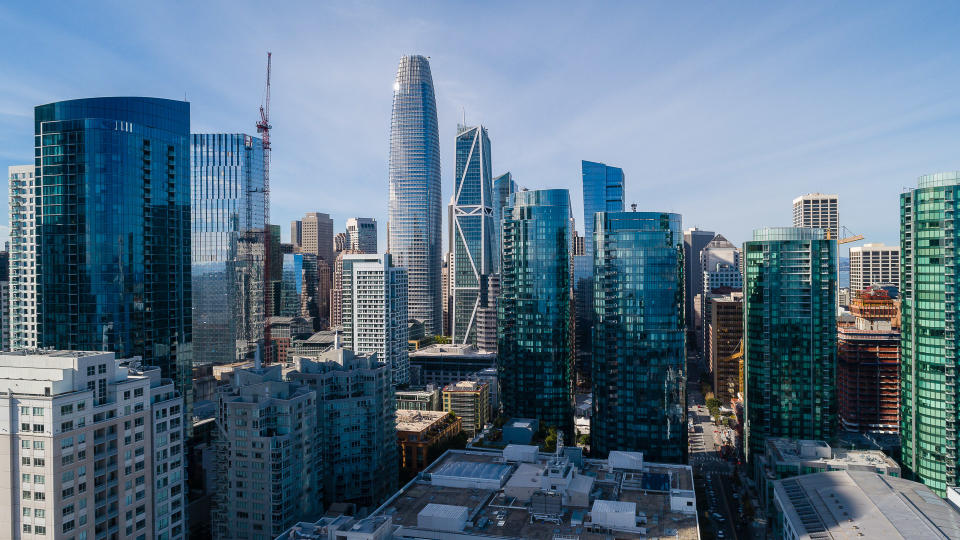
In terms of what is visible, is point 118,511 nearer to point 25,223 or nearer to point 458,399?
point 25,223

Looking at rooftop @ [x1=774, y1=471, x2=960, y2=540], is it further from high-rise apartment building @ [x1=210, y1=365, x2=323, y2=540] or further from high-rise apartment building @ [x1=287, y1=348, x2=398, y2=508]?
high-rise apartment building @ [x1=210, y1=365, x2=323, y2=540]

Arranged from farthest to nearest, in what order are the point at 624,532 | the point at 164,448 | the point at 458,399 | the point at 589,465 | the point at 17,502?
the point at 458,399
the point at 589,465
the point at 624,532
the point at 164,448
the point at 17,502

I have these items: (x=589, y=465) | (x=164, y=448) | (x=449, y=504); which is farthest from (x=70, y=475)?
(x=589, y=465)

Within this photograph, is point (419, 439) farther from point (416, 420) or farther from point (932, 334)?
point (932, 334)

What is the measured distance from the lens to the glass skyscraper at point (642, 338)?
404 ft

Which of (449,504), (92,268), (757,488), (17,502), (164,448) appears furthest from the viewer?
(757,488)

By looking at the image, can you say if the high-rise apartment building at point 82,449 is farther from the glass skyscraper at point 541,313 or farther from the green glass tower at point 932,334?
the green glass tower at point 932,334

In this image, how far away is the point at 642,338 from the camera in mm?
124250

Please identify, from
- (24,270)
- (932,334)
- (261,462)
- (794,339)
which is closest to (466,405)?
(794,339)

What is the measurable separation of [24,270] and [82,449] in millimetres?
73559

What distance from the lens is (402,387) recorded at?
192875 mm

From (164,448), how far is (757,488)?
10743cm

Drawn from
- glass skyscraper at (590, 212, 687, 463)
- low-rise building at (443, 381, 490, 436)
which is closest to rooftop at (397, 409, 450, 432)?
low-rise building at (443, 381, 490, 436)

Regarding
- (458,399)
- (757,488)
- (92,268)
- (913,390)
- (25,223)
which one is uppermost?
(25,223)
